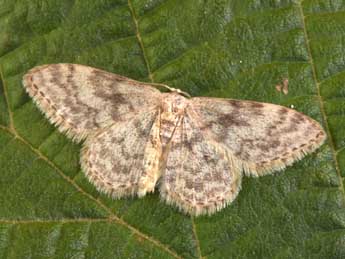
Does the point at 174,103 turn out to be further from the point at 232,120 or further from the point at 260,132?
the point at 260,132

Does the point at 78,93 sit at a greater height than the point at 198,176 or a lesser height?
greater

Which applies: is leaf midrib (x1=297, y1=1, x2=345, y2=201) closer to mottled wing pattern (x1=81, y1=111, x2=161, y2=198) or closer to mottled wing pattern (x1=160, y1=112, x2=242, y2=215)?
mottled wing pattern (x1=160, y1=112, x2=242, y2=215)

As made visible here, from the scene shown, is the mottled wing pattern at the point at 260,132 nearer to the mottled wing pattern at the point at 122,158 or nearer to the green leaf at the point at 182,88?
the green leaf at the point at 182,88

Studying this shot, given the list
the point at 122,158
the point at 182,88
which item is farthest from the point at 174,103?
the point at 122,158

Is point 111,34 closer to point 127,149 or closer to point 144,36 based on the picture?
point 144,36

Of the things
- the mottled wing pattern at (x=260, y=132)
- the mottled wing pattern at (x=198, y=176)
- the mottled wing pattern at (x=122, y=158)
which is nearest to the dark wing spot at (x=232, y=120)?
the mottled wing pattern at (x=260, y=132)

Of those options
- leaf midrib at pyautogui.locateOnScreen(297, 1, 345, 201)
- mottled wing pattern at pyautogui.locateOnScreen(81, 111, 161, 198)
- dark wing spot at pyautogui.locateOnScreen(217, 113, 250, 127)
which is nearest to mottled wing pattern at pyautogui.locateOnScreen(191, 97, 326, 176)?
dark wing spot at pyautogui.locateOnScreen(217, 113, 250, 127)
